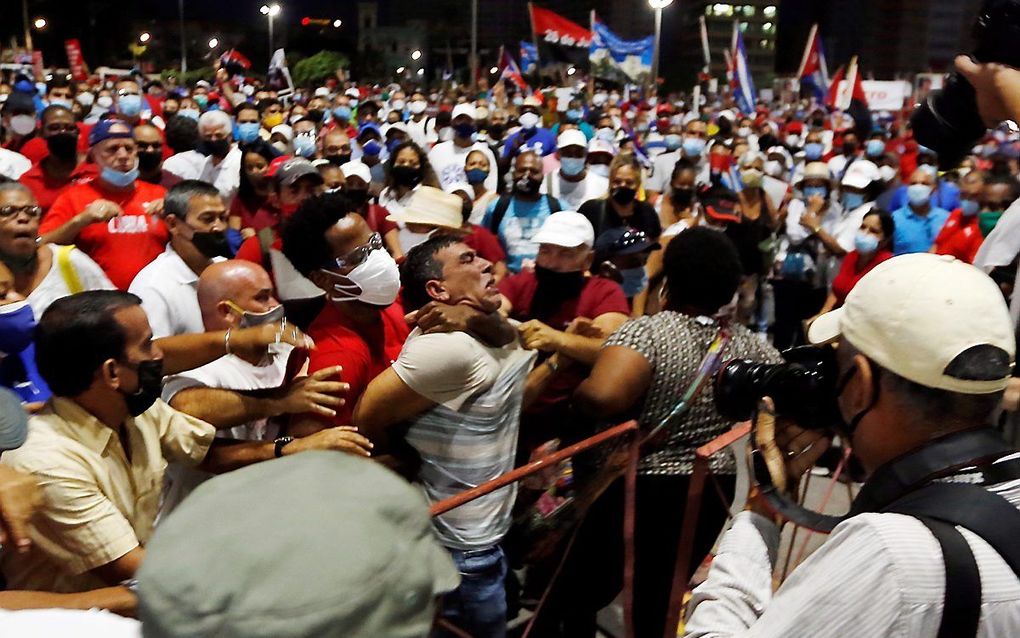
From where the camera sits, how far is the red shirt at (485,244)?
5.35 m

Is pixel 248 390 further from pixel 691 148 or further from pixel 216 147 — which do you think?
pixel 691 148

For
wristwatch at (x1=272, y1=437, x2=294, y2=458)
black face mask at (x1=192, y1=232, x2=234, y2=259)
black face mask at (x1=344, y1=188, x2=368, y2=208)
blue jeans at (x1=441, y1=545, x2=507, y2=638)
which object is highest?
black face mask at (x1=192, y1=232, x2=234, y2=259)

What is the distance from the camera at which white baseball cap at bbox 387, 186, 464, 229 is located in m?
5.16

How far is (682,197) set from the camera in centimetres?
681

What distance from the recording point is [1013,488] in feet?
4.35

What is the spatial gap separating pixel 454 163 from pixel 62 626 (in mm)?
7724

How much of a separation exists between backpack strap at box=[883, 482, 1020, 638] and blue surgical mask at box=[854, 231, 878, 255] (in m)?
5.03

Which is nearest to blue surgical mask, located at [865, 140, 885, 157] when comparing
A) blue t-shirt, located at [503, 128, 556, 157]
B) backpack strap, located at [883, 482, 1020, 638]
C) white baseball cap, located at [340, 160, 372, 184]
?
blue t-shirt, located at [503, 128, 556, 157]

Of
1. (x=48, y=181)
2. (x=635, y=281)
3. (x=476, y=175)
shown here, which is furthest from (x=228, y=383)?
(x=476, y=175)

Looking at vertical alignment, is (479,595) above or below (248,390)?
below

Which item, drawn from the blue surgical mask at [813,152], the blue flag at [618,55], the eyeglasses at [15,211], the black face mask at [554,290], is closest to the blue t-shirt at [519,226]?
the black face mask at [554,290]

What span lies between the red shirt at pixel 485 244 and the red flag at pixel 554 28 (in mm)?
14598

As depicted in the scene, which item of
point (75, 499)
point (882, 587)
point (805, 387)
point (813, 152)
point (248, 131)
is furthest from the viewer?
point (813, 152)

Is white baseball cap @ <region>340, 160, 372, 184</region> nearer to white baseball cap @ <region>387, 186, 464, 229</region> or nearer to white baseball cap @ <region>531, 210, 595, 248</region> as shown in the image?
white baseball cap @ <region>387, 186, 464, 229</region>
